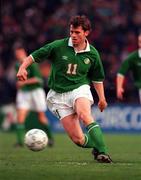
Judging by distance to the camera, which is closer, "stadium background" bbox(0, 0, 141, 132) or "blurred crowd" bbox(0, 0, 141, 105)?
"stadium background" bbox(0, 0, 141, 132)

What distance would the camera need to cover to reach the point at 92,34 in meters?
23.6

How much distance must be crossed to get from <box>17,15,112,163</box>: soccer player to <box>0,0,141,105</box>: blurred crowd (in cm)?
1120

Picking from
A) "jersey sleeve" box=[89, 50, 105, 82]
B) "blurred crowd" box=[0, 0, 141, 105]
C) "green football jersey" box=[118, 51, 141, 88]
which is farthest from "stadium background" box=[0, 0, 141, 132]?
"jersey sleeve" box=[89, 50, 105, 82]

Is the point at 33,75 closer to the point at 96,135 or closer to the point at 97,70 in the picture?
the point at 97,70

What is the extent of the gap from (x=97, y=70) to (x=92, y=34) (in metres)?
13.2

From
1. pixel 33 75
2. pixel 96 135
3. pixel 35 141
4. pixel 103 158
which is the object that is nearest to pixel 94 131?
pixel 96 135

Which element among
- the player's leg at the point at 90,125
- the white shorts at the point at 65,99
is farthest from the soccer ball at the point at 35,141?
the player's leg at the point at 90,125

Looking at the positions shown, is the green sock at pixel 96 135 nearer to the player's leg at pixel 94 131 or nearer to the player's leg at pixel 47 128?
the player's leg at pixel 94 131

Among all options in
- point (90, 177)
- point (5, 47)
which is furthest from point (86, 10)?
point (90, 177)

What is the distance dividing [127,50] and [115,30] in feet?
3.46

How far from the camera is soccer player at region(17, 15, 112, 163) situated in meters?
10.1

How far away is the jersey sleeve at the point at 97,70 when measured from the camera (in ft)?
34.3

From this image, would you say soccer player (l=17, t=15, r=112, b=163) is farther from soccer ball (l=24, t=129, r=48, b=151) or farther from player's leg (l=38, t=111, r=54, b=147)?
player's leg (l=38, t=111, r=54, b=147)

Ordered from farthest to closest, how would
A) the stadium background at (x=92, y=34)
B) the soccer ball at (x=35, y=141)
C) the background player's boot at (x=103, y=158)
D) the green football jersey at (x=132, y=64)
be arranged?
the stadium background at (x=92, y=34), the green football jersey at (x=132, y=64), the soccer ball at (x=35, y=141), the background player's boot at (x=103, y=158)
